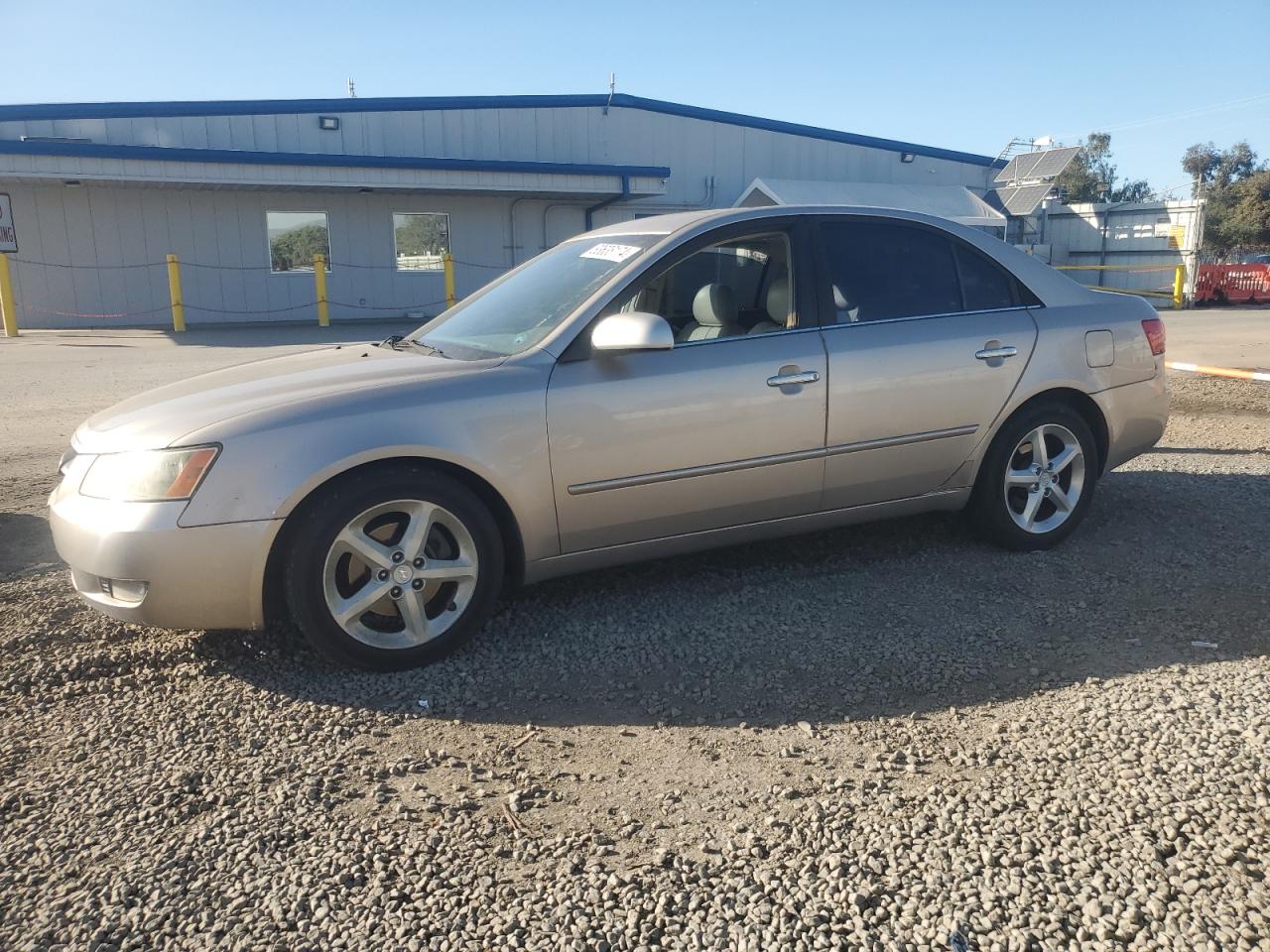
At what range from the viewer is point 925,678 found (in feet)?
11.2

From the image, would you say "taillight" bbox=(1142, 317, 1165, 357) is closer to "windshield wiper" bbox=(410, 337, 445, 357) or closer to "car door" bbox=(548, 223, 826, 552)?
"car door" bbox=(548, 223, 826, 552)

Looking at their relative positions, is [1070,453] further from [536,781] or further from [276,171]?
[276,171]

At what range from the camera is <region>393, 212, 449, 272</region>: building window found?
23.4 metres

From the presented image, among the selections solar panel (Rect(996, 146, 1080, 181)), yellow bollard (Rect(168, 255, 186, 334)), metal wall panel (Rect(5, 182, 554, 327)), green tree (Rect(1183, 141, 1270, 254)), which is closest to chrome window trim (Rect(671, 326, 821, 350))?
yellow bollard (Rect(168, 255, 186, 334))

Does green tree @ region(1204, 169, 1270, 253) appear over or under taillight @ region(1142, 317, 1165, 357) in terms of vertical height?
over

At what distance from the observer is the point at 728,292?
4316mm

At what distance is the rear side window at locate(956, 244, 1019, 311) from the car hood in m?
2.30

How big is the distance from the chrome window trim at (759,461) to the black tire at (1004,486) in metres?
0.24

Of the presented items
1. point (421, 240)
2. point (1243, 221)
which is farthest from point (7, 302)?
point (1243, 221)

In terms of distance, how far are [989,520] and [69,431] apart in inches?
282

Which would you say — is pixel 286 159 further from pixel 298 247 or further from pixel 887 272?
pixel 887 272

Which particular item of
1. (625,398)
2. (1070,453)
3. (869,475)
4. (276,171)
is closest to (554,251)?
(625,398)

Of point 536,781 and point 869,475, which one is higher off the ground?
point 869,475

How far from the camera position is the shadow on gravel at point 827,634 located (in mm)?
3316
